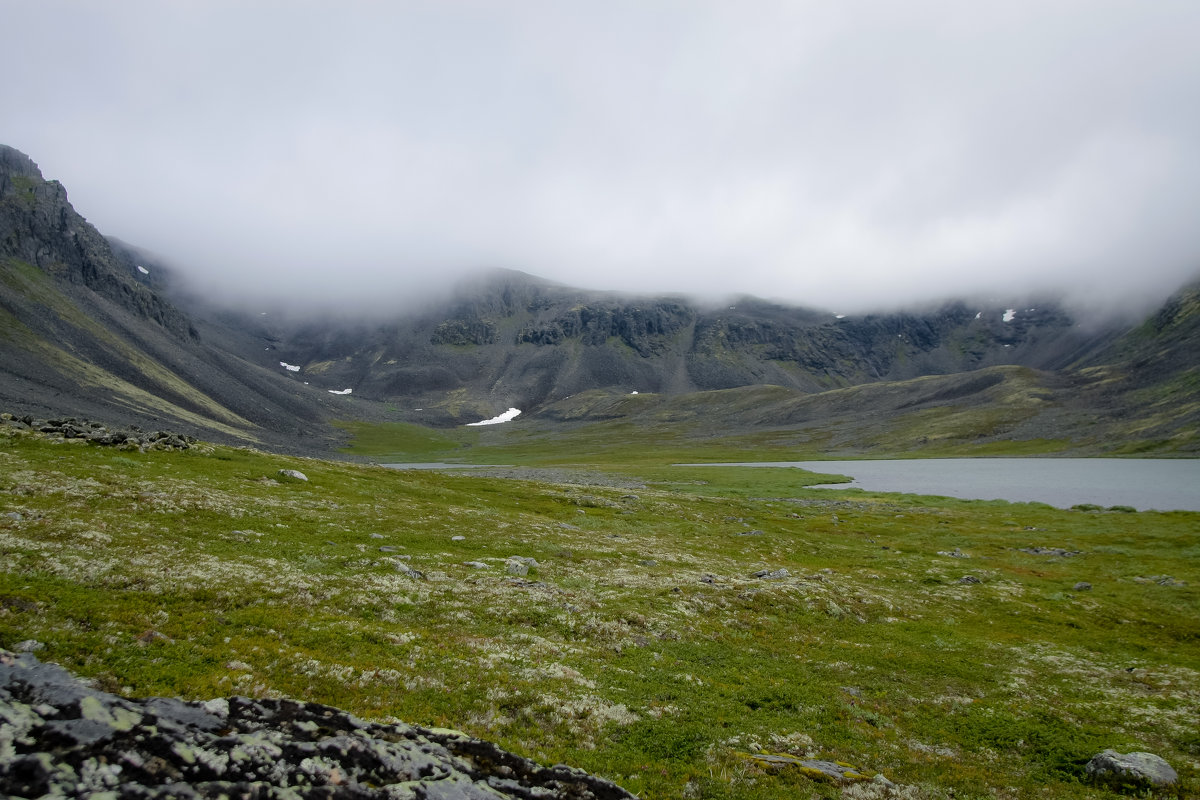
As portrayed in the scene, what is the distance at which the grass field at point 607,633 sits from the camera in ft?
46.4

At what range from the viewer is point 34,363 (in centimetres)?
13288

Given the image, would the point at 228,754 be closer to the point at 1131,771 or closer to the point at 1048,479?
the point at 1131,771

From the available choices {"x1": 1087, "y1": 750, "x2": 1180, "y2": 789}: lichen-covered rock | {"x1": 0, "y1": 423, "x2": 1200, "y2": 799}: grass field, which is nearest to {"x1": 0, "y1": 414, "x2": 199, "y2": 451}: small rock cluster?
{"x1": 0, "y1": 423, "x2": 1200, "y2": 799}: grass field

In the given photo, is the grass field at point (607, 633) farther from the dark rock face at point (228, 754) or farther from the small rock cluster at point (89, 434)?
the dark rock face at point (228, 754)

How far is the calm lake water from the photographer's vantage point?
94.0 m

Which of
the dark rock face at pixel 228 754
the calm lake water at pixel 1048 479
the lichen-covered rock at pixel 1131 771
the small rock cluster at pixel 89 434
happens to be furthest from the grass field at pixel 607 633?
the calm lake water at pixel 1048 479

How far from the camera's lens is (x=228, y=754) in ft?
25.1

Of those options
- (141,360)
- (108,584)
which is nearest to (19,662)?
(108,584)

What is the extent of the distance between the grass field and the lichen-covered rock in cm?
46

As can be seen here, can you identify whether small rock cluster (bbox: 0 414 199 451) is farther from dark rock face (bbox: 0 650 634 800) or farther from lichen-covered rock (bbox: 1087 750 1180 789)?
lichen-covered rock (bbox: 1087 750 1180 789)

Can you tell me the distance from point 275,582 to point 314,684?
967 cm

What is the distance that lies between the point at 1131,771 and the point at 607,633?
51.7 feet

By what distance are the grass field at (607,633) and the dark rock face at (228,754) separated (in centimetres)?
362

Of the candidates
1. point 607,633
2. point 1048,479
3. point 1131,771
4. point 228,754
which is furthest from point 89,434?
point 1048,479
